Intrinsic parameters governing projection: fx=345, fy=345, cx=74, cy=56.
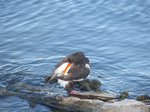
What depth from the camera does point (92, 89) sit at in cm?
1099

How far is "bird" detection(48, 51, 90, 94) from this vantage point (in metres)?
10.3

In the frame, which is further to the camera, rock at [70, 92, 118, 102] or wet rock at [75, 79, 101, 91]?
wet rock at [75, 79, 101, 91]

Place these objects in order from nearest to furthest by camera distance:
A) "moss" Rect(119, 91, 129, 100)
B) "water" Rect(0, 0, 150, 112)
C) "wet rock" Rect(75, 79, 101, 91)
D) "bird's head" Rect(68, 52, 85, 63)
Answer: "moss" Rect(119, 91, 129, 100) < "bird's head" Rect(68, 52, 85, 63) < "wet rock" Rect(75, 79, 101, 91) < "water" Rect(0, 0, 150, 112)

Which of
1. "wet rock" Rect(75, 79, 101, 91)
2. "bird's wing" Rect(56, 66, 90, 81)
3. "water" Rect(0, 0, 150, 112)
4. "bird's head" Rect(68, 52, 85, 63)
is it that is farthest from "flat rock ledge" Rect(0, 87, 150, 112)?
"bird's head" Rect(68, 52, 85, 63)

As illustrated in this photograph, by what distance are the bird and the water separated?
3.52ft

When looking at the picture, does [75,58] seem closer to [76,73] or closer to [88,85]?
[76,73]

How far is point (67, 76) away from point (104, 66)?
10.1 ft

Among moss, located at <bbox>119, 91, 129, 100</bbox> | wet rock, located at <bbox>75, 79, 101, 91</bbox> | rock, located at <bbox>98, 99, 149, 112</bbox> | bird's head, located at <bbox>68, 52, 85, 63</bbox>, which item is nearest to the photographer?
rock, located at <bbox>98, 99, 149, 112</bbox>

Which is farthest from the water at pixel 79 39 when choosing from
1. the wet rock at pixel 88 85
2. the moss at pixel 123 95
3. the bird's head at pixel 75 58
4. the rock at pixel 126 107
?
the rock at pixel 126 107

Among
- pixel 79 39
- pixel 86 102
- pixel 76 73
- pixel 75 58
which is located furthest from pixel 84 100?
pixel 79 39

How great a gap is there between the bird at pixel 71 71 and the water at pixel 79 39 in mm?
1073

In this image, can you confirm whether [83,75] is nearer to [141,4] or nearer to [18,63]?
[18,63]

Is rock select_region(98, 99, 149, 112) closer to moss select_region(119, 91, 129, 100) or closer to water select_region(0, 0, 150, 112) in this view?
moss select_region(119, 91, 129, 100)

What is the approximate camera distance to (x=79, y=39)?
15367 mm
